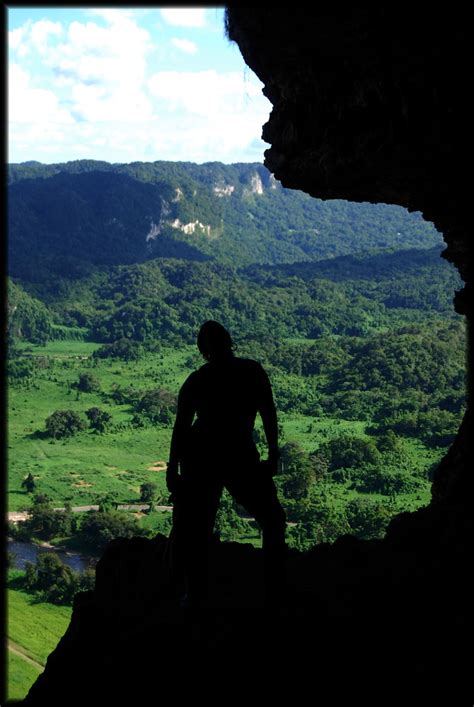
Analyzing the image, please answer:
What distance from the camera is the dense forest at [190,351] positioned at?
44.6 meters

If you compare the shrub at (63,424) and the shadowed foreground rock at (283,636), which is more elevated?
the shadowed foreground rock at (283,636)

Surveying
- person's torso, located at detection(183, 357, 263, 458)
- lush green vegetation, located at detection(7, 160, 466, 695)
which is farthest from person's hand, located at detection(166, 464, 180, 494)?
lush green vegetation, located at detection(7, 160, 466, 695)

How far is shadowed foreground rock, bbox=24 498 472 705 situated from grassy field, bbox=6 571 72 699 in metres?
15.9

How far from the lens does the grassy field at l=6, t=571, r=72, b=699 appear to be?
2223cm

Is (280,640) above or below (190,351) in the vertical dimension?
below

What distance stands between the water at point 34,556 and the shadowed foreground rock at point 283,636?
28.2m

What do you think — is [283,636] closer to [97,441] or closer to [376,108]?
[376,108]

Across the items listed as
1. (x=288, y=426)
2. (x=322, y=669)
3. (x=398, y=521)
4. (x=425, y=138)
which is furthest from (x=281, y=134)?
(x=288, y=426)

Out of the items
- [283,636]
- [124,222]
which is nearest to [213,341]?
[283,636]

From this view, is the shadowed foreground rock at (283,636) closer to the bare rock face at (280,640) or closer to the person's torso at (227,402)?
the bare rock face at (280,640)

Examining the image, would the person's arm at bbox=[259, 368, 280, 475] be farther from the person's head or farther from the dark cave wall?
the dark cave wall

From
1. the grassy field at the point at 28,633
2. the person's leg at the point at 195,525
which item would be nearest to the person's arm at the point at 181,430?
the person's leg at the point at 195,525

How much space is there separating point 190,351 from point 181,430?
95865 millimetres

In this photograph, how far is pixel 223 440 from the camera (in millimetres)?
5273
